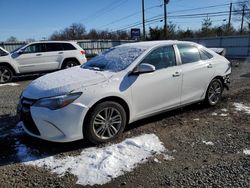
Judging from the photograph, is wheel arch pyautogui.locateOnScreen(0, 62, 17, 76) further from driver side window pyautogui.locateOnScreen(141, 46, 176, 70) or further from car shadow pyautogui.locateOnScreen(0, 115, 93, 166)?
driver side window pyautogui.locateOnScreen(141, 46, 176, 70)

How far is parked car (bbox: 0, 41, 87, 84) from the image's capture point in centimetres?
1111

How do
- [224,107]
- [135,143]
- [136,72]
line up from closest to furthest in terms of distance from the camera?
[135,143], [136,72], [224,107]

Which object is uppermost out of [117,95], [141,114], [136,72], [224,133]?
[136,72]

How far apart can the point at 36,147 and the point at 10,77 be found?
8.05m

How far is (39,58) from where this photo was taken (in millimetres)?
11805

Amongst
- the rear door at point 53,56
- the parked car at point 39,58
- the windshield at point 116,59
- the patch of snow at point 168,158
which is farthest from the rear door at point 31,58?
the patch of snow at point 168,158

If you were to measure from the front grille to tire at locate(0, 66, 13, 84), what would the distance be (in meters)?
7.76

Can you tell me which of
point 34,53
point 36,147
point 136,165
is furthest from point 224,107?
point 34,53

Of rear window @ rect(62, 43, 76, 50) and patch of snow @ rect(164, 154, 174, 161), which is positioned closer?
patch of snow @ rect(164, 154, 174, 161)

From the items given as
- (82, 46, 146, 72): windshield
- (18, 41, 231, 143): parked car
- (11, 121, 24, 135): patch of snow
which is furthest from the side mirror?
(11, 121, 24, 135): patch of snow

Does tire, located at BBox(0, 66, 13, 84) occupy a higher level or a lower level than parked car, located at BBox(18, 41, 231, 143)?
lower

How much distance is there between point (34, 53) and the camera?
1173 cm

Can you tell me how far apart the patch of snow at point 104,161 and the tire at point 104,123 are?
0.63 feet

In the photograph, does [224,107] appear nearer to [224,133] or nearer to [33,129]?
[224,133]
